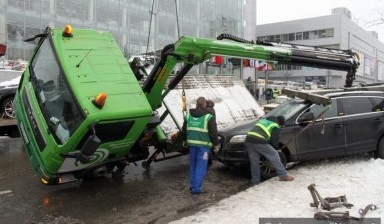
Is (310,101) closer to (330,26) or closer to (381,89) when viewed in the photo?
(381,89)

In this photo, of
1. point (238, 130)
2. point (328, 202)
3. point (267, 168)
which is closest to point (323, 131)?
point (267, 168)

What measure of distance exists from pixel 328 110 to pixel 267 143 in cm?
191

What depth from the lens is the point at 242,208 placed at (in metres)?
5.84

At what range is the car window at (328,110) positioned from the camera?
842cm

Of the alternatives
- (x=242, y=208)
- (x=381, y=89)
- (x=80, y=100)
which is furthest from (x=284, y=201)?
(x=381, y=89)

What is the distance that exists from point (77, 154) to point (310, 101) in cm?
485

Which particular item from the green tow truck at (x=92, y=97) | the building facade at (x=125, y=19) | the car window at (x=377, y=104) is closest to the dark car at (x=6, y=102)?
the green tow truck at (x=92, y=97)

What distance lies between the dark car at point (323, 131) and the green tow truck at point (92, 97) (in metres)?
1.16

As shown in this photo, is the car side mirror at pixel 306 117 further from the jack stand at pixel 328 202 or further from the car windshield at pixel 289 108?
the jack stand at pixel 328 202

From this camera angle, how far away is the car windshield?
27.6ft

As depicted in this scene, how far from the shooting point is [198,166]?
7016 mm

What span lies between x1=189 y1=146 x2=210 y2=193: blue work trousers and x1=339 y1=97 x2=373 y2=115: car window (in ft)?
11.1

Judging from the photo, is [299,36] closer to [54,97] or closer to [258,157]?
[258,157]

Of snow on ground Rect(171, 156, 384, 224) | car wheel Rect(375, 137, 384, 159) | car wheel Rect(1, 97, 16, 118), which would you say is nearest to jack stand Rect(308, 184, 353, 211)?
snow on ground Rect(171, 156, 384, 224)
